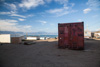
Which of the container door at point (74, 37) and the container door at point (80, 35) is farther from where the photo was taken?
the container door at point (74, 37)

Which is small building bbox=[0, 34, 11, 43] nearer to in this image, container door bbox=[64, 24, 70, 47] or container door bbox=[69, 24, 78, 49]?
container door bbox=[64, 24, 70, 47]

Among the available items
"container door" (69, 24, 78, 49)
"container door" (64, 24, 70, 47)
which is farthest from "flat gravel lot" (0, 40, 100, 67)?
"container door" (64, 24, 70, 47)

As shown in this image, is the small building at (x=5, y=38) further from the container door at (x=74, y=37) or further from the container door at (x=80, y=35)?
the container door at (x=80, y=35)

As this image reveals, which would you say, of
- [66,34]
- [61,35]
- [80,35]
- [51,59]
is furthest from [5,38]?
[80,35]

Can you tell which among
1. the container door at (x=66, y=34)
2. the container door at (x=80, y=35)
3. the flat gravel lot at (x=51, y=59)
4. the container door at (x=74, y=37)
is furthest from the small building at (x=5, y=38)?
the container door at (x=80, y=35)

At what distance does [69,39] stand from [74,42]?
689 mm

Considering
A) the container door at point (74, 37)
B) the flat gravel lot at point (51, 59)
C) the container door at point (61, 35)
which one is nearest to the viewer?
the flat gravel lot at point (51, 59)

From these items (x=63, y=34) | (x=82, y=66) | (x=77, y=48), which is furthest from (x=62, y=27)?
(x=82, y=66)

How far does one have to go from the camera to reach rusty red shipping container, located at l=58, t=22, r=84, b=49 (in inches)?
293

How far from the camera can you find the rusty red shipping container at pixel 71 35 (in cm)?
745

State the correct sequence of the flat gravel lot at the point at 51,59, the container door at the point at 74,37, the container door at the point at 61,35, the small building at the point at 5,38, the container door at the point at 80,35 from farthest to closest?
the small building at the point at 5,38, the container door at the point at 61,35, the container door at the point at 74,37, the container door at the point at 80,35, the flat gravel lot at the point at 51,59

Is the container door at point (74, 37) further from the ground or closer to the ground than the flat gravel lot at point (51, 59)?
further from the ground

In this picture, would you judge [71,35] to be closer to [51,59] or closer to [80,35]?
[80,35]

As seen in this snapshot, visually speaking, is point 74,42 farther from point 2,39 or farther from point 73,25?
point 2,39
